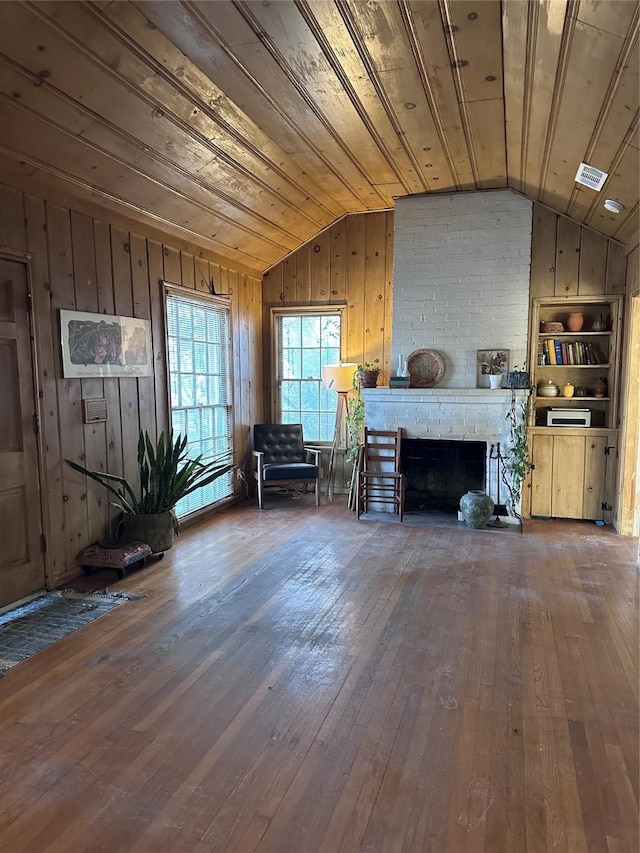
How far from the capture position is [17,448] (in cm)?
337

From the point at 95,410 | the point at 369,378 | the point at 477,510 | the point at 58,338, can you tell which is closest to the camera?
the point at 58,338

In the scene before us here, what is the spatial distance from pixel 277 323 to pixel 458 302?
2.21 m

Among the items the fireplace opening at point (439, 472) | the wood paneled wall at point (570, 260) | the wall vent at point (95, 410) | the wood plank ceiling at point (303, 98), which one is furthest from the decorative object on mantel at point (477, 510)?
the wall vent at point (95, 410)

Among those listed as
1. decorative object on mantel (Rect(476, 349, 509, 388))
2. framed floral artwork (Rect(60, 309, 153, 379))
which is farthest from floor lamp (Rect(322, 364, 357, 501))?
framed floral artwork (Rect(60, 309, 153, 379))

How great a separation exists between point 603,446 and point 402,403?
1.97 metres

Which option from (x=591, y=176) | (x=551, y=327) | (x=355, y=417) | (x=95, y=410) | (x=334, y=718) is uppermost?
(x=591, y=176)

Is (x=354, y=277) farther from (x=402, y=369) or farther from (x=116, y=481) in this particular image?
(x=116, y=481)

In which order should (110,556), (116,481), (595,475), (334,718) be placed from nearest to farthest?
(334,718)
(110,556)
(116,481)
(595,475)

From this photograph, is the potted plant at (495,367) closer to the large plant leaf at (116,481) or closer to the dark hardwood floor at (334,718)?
the dark hardwood floor at (334,718)

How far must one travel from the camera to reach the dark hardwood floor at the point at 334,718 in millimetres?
1715

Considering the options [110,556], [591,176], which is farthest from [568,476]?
[110,556]

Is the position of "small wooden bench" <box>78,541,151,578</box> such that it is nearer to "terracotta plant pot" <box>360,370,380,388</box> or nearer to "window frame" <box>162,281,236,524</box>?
"window frame" <box>162,281,236,524</box>

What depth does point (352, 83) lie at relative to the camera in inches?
127

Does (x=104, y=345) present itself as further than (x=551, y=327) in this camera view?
No
